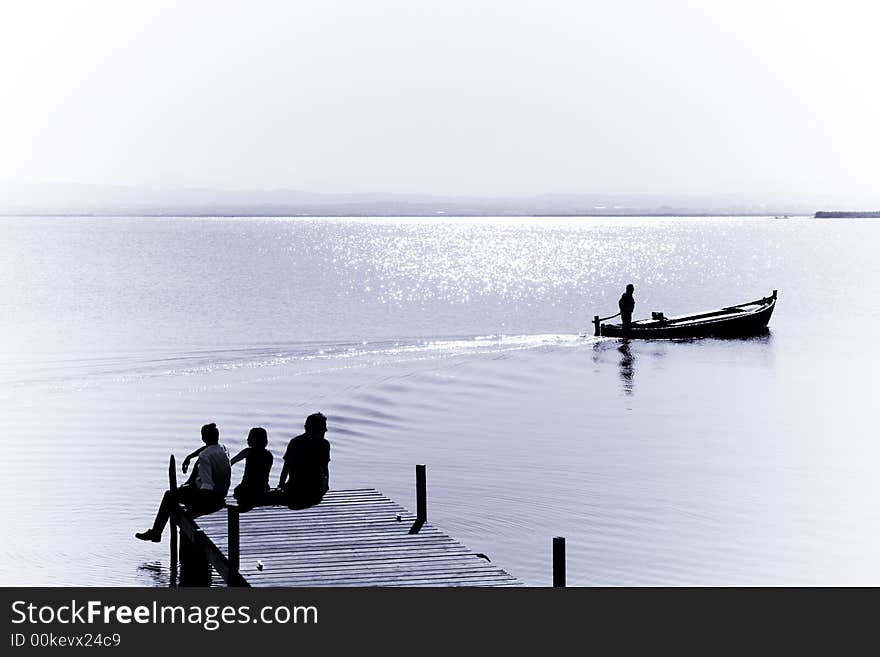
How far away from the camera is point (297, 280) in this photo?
125375 millimetres

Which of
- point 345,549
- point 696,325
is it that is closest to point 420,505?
point 345,549

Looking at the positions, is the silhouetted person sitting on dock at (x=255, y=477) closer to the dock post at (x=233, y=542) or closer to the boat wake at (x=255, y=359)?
the dock post at (x=233, y=542)

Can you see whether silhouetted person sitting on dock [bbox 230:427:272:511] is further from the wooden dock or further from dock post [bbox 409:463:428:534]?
dock post [bbox 409:463:428:534]

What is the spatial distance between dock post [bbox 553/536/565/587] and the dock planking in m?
0.58

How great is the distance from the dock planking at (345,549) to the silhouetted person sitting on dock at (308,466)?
0.21 m

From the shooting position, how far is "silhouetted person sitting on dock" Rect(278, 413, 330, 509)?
18875 mm

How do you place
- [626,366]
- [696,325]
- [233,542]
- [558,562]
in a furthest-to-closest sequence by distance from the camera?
1. [696,325]
2. [626,366]
3. [558,562]
4. [233,542]

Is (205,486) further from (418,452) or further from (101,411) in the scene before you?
(101,411)

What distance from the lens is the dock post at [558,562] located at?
54.2 ft

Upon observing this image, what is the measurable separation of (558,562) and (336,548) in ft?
9.70

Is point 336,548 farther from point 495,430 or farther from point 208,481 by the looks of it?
point 495,430

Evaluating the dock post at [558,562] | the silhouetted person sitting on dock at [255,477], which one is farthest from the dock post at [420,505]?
the dock post at [558,562]

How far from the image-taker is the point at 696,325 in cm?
5662

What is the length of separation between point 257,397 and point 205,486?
20465 millimetres
